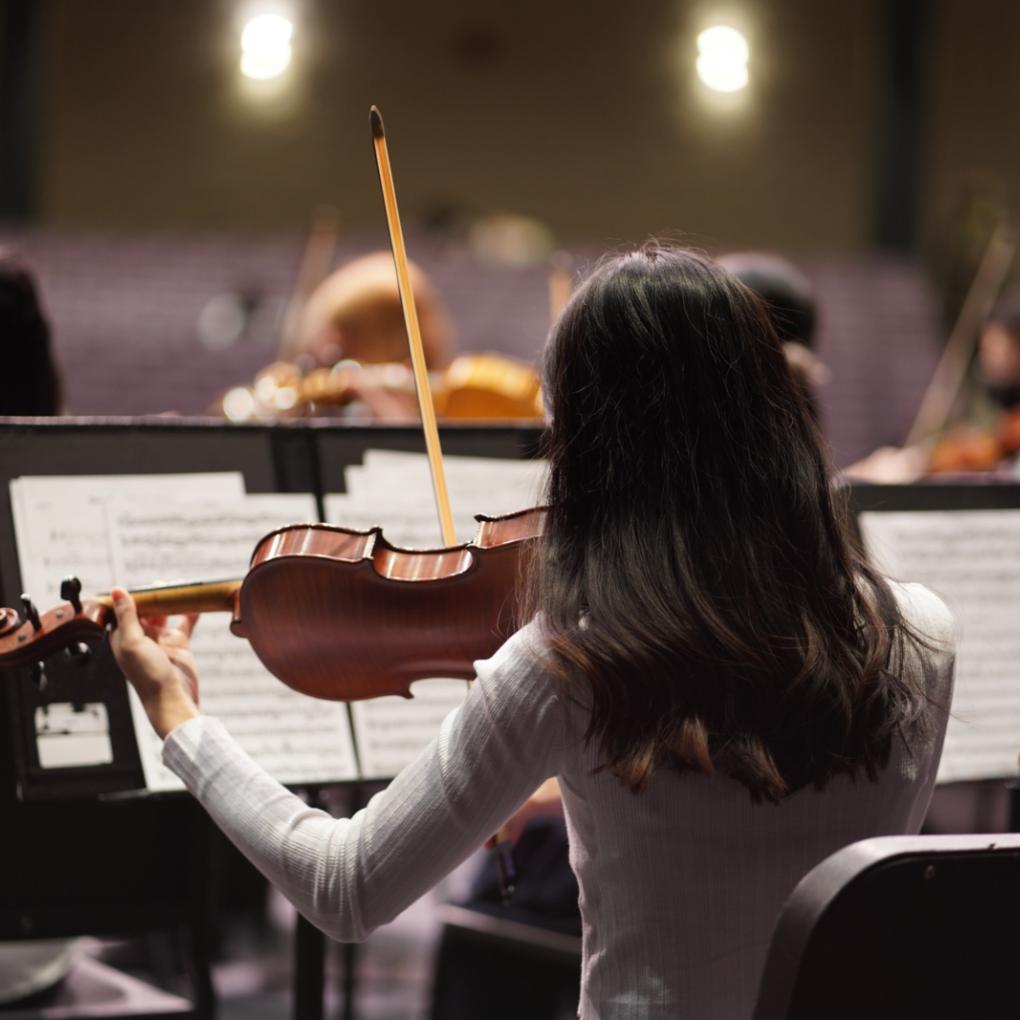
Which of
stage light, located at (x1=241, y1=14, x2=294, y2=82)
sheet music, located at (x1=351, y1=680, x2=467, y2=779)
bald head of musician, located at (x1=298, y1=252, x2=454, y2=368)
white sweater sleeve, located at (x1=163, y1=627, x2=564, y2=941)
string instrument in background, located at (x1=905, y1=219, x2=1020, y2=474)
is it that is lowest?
string instrument in background, located at (x1=905, y1=219, x2=1020, y2=474)

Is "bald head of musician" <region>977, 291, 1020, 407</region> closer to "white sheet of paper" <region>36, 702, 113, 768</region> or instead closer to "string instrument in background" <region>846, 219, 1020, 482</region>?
"string instrument in background" <region>846, 219, 1020, 482</region>

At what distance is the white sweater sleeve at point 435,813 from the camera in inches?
39.8

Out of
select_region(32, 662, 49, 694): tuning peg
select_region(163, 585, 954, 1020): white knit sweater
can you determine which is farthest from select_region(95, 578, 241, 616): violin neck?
select_region(163, 585, 954, 1020): white knit sweater

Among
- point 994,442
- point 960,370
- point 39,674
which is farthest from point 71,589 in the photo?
point 960,370

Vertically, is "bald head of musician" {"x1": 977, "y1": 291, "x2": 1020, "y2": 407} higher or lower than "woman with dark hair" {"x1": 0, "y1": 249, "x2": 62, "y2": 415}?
lower

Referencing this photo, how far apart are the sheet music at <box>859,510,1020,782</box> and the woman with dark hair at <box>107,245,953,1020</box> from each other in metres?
0.74

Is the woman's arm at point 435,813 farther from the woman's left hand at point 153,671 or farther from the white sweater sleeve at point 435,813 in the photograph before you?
the woman's left hand at point 153,671

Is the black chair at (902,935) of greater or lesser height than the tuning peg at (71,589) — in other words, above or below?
below

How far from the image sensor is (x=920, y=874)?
0.87 metres

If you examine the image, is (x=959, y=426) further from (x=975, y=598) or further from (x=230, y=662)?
(x=230, y=662)

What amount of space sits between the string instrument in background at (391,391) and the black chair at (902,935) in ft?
5.66

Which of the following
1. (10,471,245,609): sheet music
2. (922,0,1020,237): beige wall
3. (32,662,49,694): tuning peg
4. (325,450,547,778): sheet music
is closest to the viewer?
(32,662,49,694): tuning peg

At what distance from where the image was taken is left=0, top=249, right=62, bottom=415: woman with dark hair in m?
1.83

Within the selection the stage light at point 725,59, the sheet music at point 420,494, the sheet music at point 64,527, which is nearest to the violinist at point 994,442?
the stage light at point 725,59
